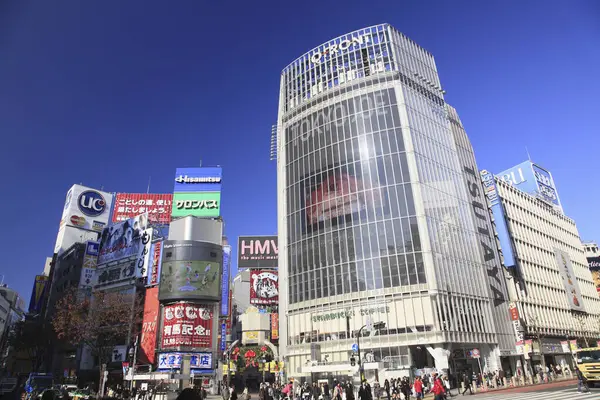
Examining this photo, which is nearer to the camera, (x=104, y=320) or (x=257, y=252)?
(x=104, y=320)

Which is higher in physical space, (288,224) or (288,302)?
(288,224)

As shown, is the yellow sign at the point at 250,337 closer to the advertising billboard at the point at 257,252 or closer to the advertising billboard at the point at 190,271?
the advertising billboard at the point at 257,252

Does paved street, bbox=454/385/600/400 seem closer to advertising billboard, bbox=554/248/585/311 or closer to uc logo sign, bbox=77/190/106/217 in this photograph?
advertising billboard, bbox=554/248/585/311

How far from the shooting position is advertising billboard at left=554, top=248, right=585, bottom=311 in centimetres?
7319

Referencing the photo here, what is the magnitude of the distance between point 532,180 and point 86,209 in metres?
98.2

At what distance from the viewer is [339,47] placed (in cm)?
6188

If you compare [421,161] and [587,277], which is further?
[587,277]

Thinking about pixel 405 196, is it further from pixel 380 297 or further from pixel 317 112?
pixel 317 112

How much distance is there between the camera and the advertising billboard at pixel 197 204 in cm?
7581

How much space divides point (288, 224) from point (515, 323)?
34192mm

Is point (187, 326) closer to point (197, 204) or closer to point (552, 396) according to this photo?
point (197, 204)

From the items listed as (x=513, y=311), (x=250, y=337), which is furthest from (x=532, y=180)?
(x=250, y=337)

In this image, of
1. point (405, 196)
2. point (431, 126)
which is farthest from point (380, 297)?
point (431, 126)

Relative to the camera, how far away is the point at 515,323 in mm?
54156
